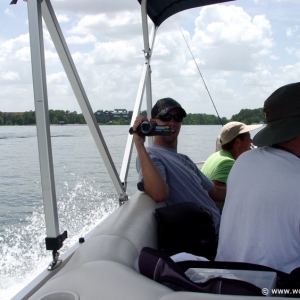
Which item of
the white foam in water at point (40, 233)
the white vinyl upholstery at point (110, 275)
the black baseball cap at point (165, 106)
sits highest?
the black baseball cap at point (165, 106)

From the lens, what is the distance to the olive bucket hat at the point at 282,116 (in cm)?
125

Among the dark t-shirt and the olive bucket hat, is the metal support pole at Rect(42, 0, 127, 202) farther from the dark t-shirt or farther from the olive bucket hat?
the olive bucket hat

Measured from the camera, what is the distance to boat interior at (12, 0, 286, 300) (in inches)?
32.4

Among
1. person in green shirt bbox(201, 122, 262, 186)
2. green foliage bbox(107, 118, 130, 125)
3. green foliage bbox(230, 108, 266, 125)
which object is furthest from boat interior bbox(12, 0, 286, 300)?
green foliage bbox(230, 108, 266, 125)

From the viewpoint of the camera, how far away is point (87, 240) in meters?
1.43

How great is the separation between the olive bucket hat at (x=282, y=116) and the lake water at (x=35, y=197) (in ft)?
3.78

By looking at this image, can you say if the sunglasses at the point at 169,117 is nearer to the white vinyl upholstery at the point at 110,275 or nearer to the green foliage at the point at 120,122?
the green foliage at the point at 120,122

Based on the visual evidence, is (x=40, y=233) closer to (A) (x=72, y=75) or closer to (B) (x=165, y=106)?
(B) (x=165, y=106)

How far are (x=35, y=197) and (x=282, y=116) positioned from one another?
3.44 metres

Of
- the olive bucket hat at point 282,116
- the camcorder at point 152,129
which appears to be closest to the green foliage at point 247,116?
the camcorder at point 152,129

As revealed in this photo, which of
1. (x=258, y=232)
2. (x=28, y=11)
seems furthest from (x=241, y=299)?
(x=28, y=11)

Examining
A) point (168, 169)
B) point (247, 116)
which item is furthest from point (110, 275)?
point (247, 116)

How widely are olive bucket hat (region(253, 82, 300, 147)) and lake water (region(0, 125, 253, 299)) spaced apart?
115cm

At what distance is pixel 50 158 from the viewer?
4.91ft
